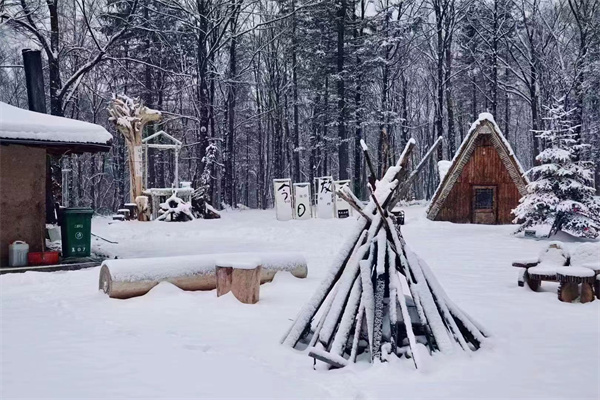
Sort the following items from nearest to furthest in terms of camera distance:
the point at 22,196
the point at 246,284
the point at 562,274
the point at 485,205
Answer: the point at 246,284
the point at 562,274
the point at 22,196
the point at 485,205

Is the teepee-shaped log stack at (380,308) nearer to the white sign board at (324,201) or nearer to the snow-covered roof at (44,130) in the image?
the snow-covered roof at (44,130)

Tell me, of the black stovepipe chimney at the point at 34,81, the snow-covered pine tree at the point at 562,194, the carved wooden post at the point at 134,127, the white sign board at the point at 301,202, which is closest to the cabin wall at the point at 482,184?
the snow-covered pine tree at the point at 562,194

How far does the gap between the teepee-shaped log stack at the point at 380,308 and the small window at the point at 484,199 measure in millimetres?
17347

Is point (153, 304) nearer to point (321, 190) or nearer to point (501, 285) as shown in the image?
point (501, 285)

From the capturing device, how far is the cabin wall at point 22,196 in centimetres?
1059

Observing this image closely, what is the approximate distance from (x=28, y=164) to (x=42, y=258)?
201cm

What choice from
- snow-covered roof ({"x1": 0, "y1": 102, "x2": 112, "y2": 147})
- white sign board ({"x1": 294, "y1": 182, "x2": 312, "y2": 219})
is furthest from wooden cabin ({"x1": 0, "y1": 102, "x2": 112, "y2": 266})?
white sign board ({"x1": 294, "y1": 182, "x2": 312, "y2": 219})

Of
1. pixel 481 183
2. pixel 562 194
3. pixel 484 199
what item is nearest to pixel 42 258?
pixel 562 194

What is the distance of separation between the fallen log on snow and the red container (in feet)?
10.7

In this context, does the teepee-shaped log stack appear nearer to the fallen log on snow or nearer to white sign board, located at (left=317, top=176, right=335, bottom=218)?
the fallen log on snow

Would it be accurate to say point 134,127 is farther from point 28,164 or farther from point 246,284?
point 246,284

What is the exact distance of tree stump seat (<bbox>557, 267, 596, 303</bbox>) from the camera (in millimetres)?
7719

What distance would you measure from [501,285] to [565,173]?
26.1 ft

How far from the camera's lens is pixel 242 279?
24.7 feet
